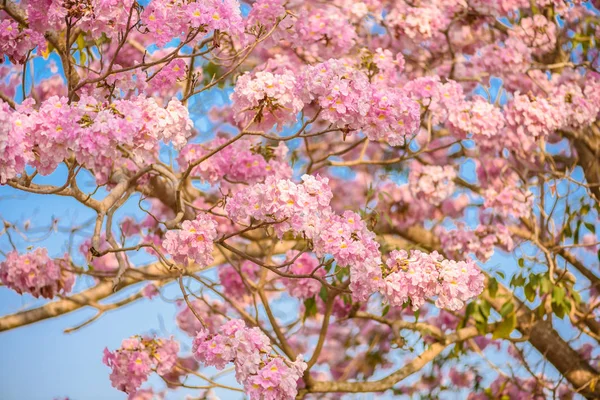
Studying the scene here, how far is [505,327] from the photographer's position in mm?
3961

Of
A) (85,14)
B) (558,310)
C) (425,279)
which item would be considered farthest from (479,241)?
(85,14)

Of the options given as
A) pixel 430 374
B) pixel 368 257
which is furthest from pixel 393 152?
pixel 368 257

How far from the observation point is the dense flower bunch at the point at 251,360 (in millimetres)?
2377

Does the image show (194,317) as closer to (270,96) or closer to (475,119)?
(475,119)

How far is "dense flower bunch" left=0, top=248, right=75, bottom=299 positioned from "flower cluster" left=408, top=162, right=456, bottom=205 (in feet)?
6.12

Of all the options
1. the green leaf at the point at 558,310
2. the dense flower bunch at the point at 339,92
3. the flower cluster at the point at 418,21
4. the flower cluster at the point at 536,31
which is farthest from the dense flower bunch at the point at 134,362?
the flower cluster at the point at 536,31

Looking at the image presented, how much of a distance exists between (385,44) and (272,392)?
2.86 metres

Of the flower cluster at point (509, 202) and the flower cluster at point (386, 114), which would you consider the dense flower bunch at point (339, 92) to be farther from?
the flower cluster at point (509, 202)

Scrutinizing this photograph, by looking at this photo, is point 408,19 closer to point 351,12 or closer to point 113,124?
point 351,12

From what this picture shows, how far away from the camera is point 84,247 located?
457 centimetres

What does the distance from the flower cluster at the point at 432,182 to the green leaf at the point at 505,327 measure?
0.75 m

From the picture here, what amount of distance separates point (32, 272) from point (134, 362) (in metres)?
0.71

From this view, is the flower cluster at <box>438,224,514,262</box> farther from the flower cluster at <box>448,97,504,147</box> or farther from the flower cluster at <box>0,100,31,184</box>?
the flower cluster at <box>0,100,31,184</box>

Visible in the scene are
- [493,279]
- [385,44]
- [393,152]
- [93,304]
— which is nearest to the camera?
[493,279]
